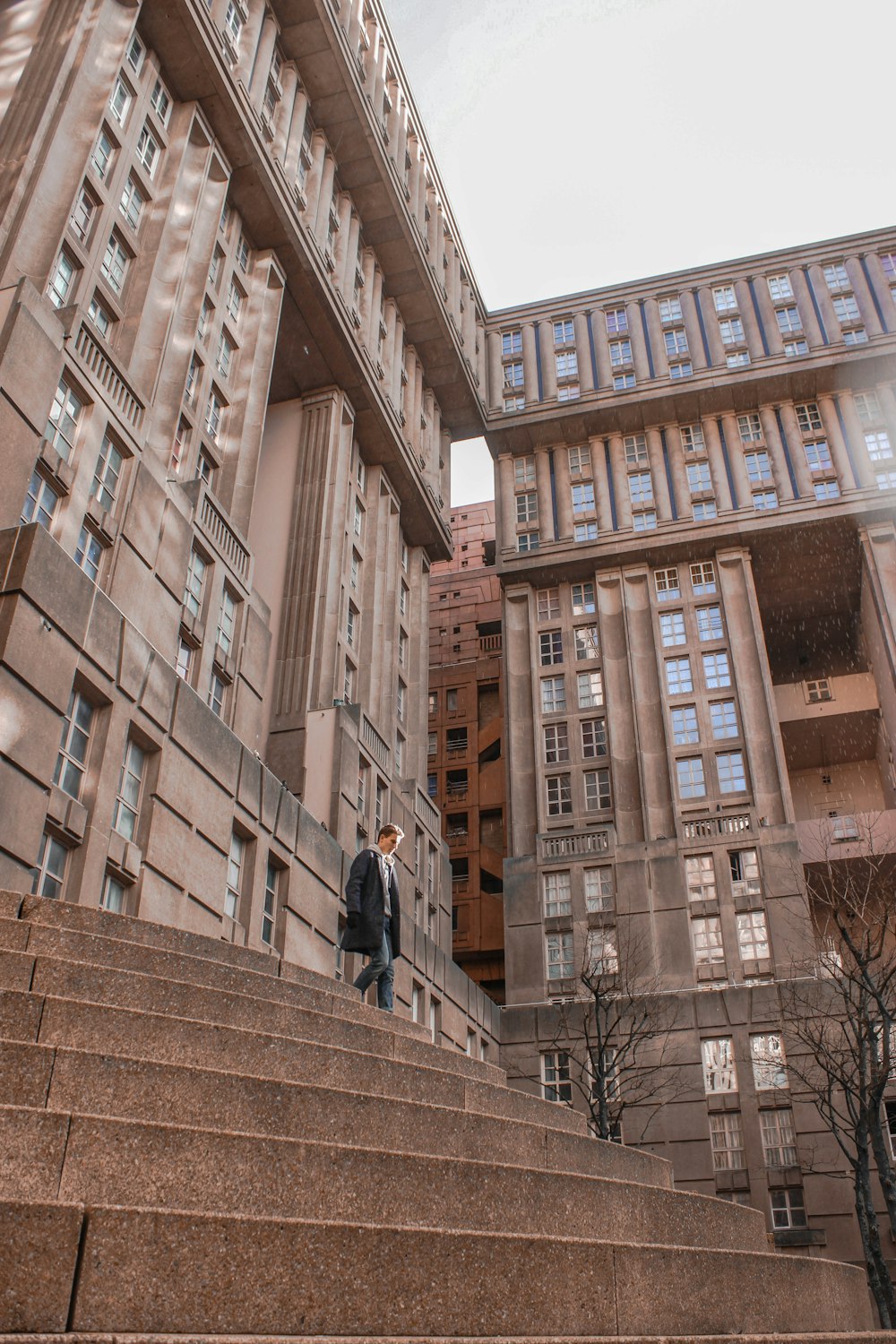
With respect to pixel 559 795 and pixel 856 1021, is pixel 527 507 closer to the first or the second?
pixel 559 795

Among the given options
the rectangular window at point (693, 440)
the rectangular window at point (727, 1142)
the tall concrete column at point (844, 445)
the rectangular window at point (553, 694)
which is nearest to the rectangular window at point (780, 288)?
the tall concrete column at point (844, 445)

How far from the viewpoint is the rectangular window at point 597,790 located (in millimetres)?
48438

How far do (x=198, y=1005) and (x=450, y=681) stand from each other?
5936cm

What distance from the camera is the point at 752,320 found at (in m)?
57.9

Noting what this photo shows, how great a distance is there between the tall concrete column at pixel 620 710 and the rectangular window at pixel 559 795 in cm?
224

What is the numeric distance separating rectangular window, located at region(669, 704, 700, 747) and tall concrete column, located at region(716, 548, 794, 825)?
2.06 metres

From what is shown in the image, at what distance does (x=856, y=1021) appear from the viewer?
100.0 feet

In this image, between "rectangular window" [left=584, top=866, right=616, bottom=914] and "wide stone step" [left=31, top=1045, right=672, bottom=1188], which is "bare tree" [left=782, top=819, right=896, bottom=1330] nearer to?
"rectangular window" [left=584, top=866, right=616, bottom=914]

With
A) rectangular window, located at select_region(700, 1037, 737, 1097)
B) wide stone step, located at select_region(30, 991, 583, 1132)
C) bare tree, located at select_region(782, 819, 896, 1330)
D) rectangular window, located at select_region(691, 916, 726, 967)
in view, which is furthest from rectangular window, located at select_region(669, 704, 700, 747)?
wide stone step, located at select_region(30, 991, 583, 1132)

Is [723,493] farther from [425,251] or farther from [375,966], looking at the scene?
[375,966]

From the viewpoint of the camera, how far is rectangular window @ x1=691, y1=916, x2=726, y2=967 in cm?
4175

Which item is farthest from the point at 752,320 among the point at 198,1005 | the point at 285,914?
the point at 198,1005

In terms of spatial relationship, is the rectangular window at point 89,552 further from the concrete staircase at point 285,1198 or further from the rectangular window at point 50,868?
the concrete staircase at point 285,1198

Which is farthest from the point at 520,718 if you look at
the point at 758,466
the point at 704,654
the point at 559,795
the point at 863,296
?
the point at 863,296
